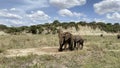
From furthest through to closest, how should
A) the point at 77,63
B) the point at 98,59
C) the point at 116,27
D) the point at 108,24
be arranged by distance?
the point at 108,24 < the point at 116,27 < the point at 98,59 < the point at 77,63

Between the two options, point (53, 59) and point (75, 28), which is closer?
point (53, 59)

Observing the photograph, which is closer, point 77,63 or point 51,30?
point 77,63

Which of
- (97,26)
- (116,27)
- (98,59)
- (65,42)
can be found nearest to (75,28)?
(97,26)

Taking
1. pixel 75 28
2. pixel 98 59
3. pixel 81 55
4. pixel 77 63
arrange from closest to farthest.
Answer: pixel 77 63, pixel 98 59, pixel 81 55, pixel 75 28

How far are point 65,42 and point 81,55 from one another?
3418 mm

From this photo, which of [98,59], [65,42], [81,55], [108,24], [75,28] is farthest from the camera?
[108,24]

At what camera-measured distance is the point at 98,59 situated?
1538 centimetres

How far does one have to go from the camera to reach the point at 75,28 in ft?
226

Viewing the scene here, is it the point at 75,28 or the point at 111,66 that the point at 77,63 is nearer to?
the point at 111,66

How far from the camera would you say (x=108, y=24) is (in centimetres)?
7869

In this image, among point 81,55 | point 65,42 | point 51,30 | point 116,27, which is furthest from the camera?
point 116,27

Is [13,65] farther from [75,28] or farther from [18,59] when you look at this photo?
[75,28]

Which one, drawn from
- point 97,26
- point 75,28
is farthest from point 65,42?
point 97,26

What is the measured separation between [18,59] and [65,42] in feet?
18.7
